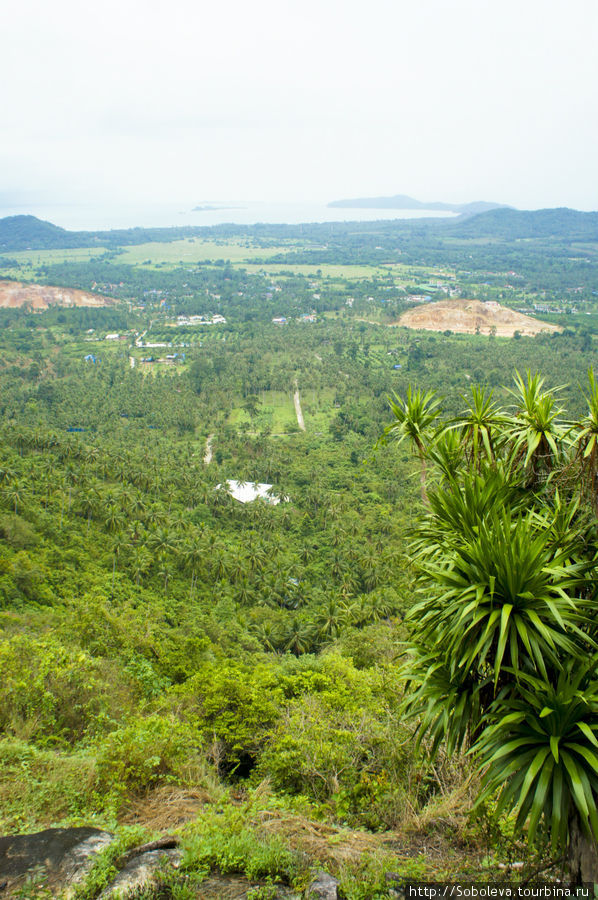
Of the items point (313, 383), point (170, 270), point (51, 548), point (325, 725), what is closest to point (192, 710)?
point (325, 725)

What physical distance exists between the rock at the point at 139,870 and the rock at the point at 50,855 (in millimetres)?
353

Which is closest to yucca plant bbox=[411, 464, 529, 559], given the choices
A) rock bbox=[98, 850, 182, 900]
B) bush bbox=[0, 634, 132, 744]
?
rock bbox=[98, 850, 182, 900]

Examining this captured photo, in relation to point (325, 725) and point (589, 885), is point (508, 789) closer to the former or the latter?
point (589, 885)

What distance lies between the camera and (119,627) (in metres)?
15.9

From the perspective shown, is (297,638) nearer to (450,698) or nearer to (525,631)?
(450,698)

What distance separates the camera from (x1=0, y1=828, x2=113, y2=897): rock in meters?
4.96

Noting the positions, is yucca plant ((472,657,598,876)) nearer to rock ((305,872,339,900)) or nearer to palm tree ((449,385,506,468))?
rock ((305,872,339,900))

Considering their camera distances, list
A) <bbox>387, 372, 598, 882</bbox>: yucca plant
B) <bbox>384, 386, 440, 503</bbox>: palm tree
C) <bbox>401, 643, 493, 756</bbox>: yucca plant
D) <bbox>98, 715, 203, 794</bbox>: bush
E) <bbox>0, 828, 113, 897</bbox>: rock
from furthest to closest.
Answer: <bbox>384, 386, 440, 503</bbox>: palm tree → <bbox>98, 715, 203, 794</bbox>: bush → <bbox>0, 828, 113, 897</bbox>: rock → <bbox>401, 643, 493, 756</bbox>: yucca plant → <bbox>387, 372, 598, 882</bbox>: yucca plant

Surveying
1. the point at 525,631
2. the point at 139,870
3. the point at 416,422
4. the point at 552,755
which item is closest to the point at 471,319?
the point at 416,422

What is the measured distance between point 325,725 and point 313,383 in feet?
221

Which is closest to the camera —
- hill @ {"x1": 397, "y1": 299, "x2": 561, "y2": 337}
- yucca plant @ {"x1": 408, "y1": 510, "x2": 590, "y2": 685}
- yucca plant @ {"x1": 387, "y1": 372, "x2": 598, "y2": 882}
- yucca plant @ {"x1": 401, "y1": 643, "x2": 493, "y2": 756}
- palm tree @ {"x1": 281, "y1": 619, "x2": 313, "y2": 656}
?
yucca plant @ {"x1": 387, "y1": 372, "x2": 598, "y2": 882}

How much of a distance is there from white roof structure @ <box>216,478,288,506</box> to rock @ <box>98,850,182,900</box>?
36073 mm

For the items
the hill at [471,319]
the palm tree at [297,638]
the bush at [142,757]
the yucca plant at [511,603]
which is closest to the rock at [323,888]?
the yucca plant at [511,603]

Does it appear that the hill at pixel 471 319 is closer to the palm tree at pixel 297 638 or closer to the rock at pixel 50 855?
the palm tree at pixel 297 638
